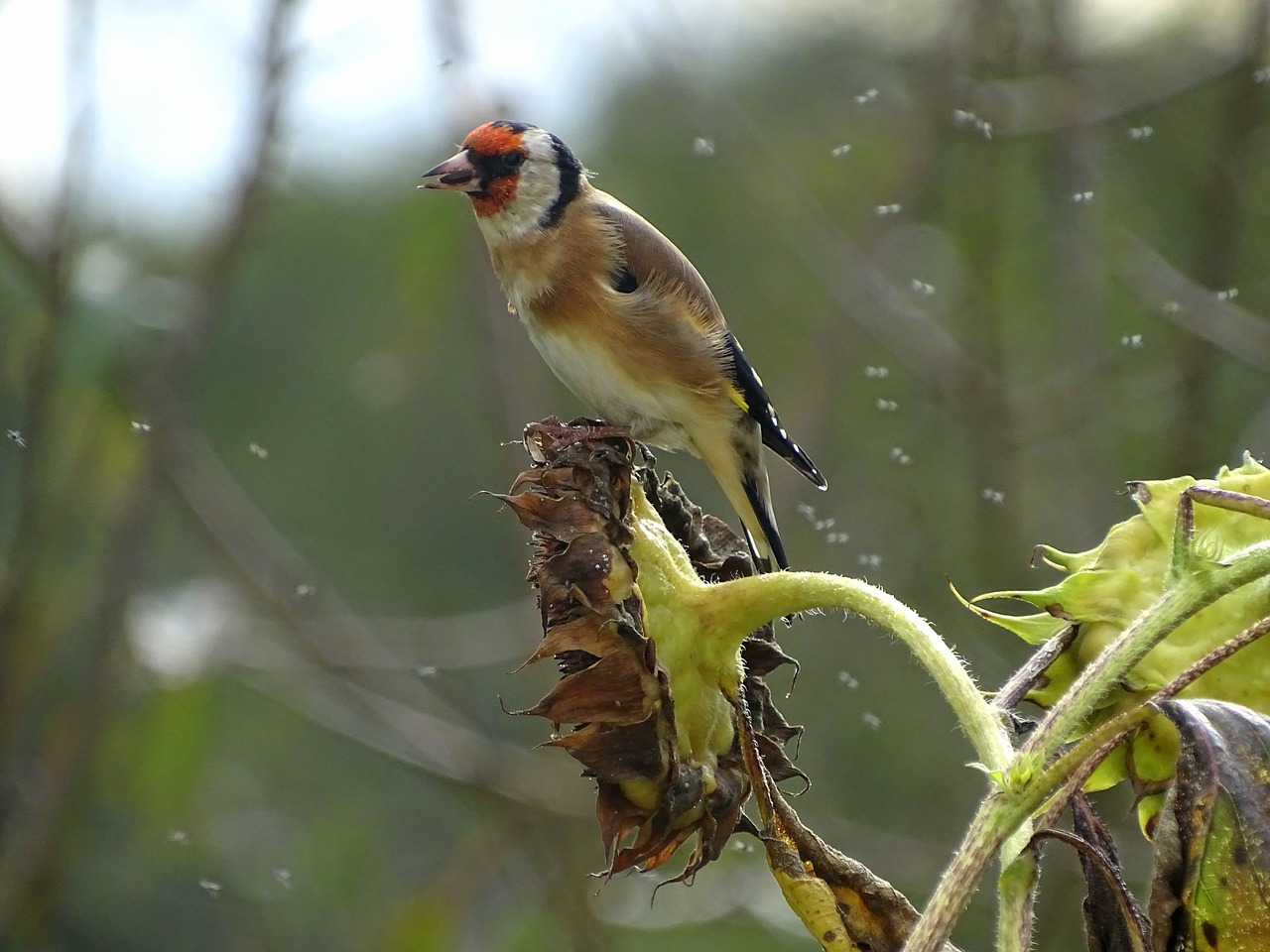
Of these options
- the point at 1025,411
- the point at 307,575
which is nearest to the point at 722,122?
the point at 1025,411

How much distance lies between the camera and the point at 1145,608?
125 centimetres

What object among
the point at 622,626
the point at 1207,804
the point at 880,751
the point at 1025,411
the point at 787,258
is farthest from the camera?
the point at 787,258

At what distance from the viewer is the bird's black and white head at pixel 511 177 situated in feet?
10.8

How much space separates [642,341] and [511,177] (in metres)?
0.60

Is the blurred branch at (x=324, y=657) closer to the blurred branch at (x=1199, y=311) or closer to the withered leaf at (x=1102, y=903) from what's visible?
the blurred branch at (x=1199, y=311)

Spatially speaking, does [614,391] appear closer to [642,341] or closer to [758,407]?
[642,341]

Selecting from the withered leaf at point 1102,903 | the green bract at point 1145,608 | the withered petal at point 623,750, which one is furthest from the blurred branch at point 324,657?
the withered leaf at point 1102,903

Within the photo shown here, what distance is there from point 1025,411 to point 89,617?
3.10 m

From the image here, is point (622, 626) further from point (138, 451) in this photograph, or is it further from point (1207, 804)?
point (138, 451)

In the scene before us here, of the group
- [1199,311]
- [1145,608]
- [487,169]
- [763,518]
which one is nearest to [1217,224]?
[1199,311]

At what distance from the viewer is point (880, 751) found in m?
7.78

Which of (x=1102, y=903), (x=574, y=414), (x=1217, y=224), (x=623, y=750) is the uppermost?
(x=1102, y=903)

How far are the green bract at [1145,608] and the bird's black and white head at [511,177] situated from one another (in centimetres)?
215

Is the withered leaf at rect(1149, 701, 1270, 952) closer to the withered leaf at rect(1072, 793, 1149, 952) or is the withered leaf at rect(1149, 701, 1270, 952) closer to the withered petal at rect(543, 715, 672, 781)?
the withered leaf at rect(1072, 793, 1149, 952)
